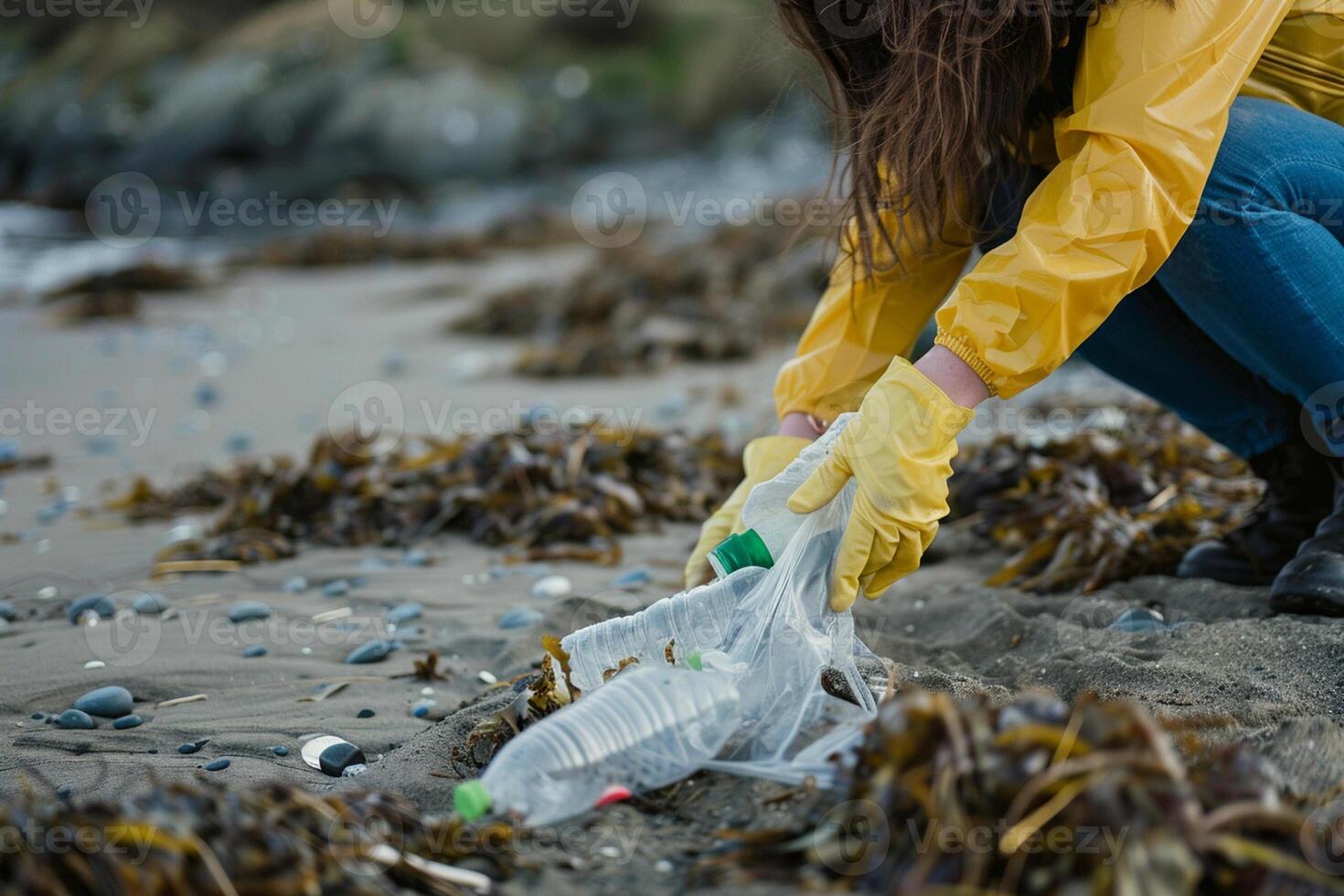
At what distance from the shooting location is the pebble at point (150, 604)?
112 inches

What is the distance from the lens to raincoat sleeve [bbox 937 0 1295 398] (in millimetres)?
1862

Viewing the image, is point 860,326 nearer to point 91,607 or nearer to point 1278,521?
point 1278,521

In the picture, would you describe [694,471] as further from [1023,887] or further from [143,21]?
[143,21]

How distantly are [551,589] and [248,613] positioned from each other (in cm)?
75

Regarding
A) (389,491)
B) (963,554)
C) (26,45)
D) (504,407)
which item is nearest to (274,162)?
(26,45)

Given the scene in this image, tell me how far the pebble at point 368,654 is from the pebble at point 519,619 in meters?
0.28

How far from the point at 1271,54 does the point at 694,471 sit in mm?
2103

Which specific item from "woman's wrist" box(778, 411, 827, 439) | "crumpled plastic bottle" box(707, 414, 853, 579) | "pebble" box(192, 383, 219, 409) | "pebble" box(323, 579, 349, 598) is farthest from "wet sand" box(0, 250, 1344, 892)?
"pebble" box(192, 383, 219, 409)

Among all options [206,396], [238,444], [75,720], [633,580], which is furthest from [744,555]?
[206,396]

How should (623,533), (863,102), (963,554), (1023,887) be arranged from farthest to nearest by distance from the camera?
(623,533) → (963,554) → (863,102) → (1023,887)

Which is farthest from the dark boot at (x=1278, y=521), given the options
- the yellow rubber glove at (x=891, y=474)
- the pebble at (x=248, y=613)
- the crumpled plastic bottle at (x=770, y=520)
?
the pebble at (x=248, y=613)

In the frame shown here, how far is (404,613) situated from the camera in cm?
281

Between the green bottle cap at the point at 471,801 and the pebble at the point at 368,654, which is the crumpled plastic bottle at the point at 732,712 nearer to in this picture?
the green bottle cap at the point at 471,801

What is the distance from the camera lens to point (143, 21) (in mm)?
22859
